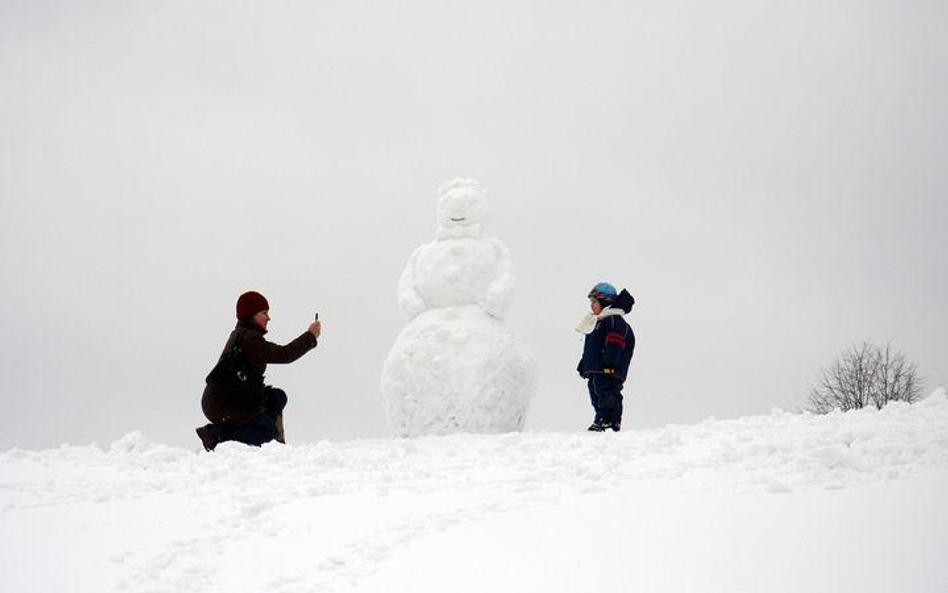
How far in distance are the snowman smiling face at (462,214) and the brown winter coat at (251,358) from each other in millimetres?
3890

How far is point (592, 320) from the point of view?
38.4ft

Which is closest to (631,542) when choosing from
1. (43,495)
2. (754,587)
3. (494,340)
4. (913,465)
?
(754,587)

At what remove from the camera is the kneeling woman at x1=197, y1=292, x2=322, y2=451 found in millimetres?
9164

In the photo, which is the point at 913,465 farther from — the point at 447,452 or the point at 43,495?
the point at 43,495

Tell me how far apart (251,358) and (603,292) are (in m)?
4.82

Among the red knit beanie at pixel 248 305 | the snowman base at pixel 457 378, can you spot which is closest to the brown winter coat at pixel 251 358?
the red knit beanie at pixel 248 305

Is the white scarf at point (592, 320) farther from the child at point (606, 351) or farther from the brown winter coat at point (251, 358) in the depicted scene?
the brown winter coat at point (251, 358)

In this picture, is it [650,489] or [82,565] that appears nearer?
[82,565]

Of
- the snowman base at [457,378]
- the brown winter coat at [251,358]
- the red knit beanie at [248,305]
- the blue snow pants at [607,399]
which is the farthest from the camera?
the blue snow pants at [607,399]

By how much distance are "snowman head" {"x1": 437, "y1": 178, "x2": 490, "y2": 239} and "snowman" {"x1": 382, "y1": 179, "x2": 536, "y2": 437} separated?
0.01m

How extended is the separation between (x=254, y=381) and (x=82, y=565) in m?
4.17

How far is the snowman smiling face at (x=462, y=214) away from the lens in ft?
41.1

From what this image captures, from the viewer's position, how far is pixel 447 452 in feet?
27.9

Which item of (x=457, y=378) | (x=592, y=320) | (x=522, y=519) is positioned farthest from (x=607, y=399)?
(x=522, y=519)
